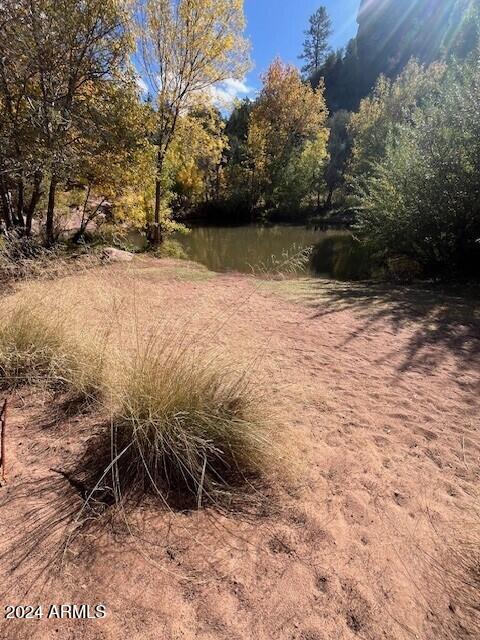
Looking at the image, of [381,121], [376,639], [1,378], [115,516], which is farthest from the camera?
[381,121]

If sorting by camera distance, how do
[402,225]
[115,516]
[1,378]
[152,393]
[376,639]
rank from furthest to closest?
1. [402,225]
2. [1,378]
3. [152,393]
4. [115,516]
5. [376,639]

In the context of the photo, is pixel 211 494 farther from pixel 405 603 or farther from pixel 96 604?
pixel 405 603

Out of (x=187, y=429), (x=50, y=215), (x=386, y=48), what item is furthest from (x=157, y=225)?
(x=386, y=48)

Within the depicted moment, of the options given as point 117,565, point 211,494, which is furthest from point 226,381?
point 117,565

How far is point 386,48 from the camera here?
66.4 m

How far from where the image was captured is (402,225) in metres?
8.81

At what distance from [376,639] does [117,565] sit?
1076 millimetres

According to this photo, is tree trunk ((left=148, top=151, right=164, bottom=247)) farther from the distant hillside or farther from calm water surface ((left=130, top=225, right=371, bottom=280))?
the distant hillside

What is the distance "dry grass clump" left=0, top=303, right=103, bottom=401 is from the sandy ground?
0.69ft

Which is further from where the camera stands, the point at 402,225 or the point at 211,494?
the point at 402,225

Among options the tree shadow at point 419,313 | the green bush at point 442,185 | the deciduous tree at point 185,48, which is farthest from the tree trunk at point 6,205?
the green bush at point 442,185

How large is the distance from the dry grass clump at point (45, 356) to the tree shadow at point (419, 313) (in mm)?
3218

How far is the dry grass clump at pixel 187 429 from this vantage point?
2.02m

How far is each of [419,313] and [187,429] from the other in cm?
531
